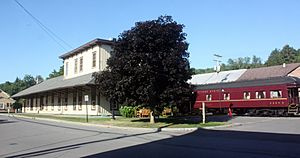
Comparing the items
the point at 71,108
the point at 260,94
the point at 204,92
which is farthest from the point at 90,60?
the point at 260,94

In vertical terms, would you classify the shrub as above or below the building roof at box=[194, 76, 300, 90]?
below

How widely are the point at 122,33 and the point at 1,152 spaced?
16.0 m

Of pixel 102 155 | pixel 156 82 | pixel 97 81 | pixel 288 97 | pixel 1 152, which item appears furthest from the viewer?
pixel 288 97

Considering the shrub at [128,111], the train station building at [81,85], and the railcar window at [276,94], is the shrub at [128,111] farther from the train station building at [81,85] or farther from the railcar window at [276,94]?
the railcar window at [276,94]

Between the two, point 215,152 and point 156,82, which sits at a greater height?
point 156,82

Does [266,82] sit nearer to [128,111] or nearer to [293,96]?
[293,96]

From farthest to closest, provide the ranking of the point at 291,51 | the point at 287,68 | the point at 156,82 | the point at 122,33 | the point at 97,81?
1. the point at 291,51
2. the point at 287,68
3. the point at 97,81
4. the point at 122,33
5. the point at 156,82

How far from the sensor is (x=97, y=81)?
30.5 meters

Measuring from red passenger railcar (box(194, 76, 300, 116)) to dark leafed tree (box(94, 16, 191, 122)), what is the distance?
1290 cm

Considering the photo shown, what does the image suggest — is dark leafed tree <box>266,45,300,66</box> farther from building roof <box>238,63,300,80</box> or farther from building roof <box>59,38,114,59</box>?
building roof <box>59,38,114,59</box>

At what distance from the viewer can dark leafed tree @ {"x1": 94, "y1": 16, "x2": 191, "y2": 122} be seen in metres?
26.2

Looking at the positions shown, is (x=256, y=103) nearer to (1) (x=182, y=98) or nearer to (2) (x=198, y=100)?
(2) (x=198, y=100)

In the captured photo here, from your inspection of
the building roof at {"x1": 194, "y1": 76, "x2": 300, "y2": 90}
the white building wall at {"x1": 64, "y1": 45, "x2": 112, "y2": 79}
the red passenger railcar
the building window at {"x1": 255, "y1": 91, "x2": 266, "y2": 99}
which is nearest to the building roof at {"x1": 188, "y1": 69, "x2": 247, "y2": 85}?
the red passenger railcar

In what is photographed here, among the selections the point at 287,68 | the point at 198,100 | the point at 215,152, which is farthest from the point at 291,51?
the point at 215,152
